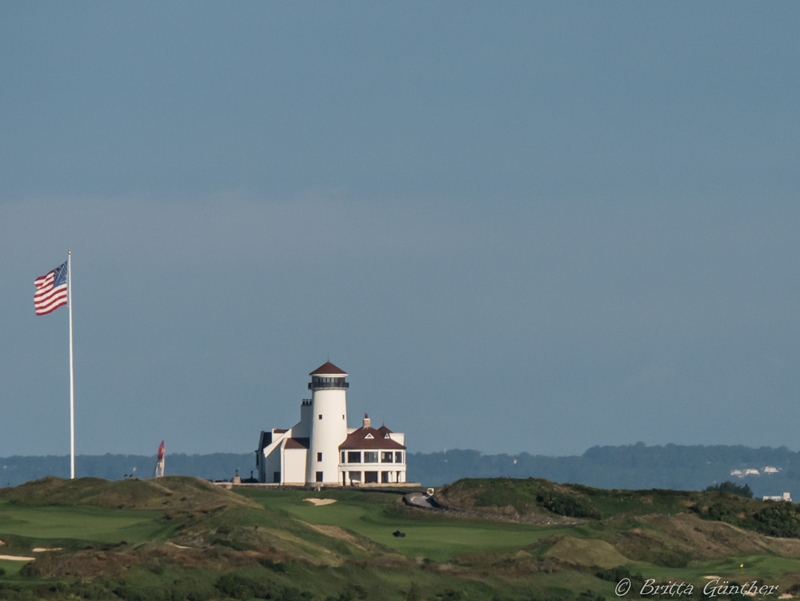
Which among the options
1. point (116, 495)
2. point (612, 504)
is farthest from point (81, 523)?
point (612, 504)

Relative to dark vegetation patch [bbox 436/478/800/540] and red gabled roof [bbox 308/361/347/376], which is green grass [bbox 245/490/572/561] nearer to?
dark vegetation patch [bbox 436/478/800/540]

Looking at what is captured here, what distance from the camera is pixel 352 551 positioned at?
61.0 m

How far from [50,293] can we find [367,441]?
4342cm

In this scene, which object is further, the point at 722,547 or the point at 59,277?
the point at 59,277

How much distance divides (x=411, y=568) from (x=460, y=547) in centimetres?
1231

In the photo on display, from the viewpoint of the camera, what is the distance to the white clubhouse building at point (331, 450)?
12069cm

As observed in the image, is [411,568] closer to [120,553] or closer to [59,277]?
[120,553]

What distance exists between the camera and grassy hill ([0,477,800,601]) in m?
49.5

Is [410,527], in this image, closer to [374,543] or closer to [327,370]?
[374,543]

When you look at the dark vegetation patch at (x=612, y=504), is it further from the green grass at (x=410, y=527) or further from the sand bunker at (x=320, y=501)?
the sand bunker at (x=320, y=501)

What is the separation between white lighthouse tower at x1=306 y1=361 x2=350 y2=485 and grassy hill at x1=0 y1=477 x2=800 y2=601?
23706mm

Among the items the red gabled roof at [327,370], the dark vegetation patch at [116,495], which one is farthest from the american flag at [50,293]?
the red gabled roof at [327,370]

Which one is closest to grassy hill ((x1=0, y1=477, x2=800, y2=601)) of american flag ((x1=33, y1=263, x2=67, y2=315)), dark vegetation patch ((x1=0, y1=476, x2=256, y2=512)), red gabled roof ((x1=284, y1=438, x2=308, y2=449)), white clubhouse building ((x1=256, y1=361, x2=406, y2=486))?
dark vegetation patch ((x1=0, y1=476, x2=256, y2=512))

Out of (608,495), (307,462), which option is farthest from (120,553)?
(307,462)
